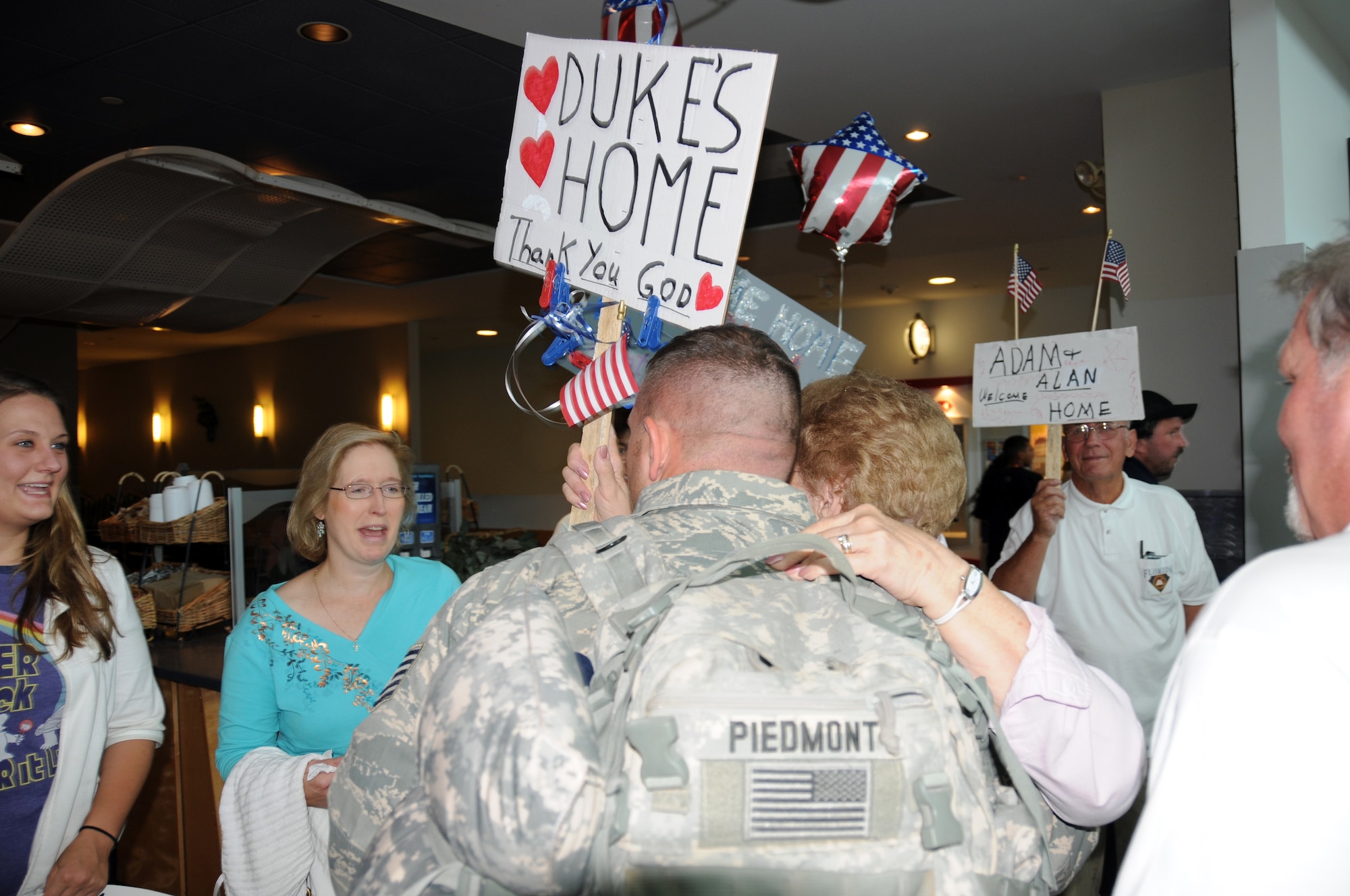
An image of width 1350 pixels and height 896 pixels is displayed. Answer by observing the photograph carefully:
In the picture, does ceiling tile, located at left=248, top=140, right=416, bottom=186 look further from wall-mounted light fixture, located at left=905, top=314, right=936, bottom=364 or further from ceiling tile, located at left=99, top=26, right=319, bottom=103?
wall-mounted light fixture, located at left=905, top=314, right=936, bottom=364

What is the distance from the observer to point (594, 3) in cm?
363

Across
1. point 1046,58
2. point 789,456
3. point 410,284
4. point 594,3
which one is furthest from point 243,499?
point 410,284

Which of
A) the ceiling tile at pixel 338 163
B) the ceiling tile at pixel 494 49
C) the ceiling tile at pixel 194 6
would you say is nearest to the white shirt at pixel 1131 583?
the ceiling tile at pixel 494 49

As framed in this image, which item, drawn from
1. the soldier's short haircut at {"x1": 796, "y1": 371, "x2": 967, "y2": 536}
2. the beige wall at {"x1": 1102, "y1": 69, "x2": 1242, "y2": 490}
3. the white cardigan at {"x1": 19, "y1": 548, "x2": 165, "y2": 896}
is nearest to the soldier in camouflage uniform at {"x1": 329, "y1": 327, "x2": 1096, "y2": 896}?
the soldier's short haircut at {"x1": 796, "y1": 371, "x2": 967, "y2": 536}

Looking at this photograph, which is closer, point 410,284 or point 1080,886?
point 1080,886

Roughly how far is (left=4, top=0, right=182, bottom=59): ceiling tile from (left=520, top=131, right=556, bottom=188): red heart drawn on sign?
8.46 feet

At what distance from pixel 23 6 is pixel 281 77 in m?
1.04

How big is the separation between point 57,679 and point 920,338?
10.1 metres

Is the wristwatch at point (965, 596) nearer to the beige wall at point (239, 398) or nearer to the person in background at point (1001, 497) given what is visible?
the person in background at point (1001, 497)

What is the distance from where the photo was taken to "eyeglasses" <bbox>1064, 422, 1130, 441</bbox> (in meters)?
3.12

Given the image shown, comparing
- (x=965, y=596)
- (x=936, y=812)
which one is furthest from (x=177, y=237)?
(x=936, y=812)

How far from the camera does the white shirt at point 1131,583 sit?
2883 millimetres

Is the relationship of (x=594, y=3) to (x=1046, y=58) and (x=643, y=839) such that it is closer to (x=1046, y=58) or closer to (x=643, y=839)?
(x=1046, y=58)

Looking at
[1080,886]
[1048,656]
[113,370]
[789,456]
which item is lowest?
[1080,886]
